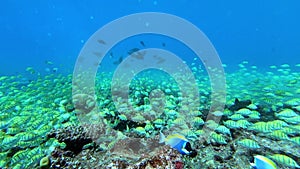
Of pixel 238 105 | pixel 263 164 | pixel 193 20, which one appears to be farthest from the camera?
pixel 193 20

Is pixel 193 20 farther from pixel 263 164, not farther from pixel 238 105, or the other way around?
pixel 263 164

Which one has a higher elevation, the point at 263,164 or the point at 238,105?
the point at 238,105

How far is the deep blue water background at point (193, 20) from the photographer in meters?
85.6

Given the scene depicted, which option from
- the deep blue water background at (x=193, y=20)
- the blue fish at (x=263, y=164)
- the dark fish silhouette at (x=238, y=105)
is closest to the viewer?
the blue fish at (x=263, y=164)

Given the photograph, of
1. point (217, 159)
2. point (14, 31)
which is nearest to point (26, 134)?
point (217, 159)

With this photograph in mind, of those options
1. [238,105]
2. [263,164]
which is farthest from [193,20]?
[263,164]

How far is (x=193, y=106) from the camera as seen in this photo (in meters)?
7.35

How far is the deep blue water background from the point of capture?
8562cm

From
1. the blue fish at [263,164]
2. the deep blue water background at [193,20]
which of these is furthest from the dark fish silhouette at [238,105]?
the deep blue water background at [193,20]

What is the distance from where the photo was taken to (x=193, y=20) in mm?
93250

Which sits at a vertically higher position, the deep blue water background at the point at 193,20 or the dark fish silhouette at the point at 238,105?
the deep blue water background at the point at 193,20

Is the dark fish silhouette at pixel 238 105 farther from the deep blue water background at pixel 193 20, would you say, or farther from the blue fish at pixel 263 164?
the deep blue water background at pixel 193 20

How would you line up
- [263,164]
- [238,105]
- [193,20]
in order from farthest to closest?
[193,20] → [238,105] → [263,164]

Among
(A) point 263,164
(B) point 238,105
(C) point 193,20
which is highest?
(C) point 193,20
